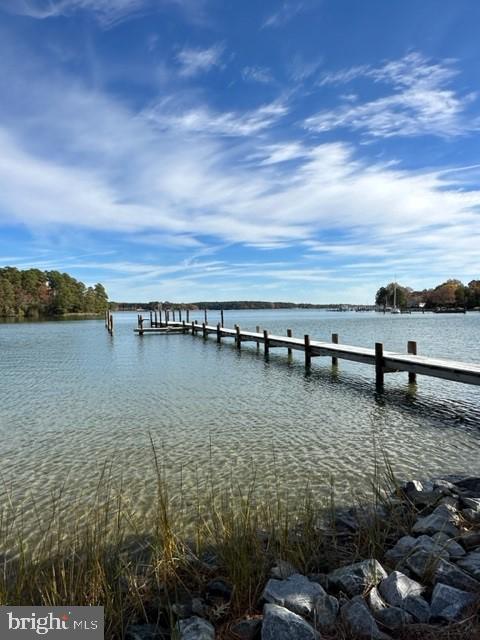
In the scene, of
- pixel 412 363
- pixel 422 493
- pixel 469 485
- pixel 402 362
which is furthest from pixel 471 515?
pixel 402 362

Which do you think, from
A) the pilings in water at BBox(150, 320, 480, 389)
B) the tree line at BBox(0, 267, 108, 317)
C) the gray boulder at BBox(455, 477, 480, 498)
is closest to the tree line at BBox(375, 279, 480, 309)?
the tree line at BBox(0, 267, 108, 317)

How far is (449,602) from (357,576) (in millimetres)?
667

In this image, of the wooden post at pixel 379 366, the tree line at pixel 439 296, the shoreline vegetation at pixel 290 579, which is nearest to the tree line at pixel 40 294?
the tree line at pixel 439 296

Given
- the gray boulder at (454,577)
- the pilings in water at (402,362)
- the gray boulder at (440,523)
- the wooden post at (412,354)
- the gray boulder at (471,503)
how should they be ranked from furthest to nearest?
the wooden post at (412,354), the pilings in water at (402,362), the gray boulder at (471,503), the gray boulder at (440,523), the gray boulder at (454,577)

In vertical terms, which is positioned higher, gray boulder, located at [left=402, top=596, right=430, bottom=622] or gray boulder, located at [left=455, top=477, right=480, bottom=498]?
gray boulder, located at [left=402, top=596, right=430, bottom=622]

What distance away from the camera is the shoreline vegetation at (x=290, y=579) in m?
3.17

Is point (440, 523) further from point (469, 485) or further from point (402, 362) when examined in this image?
point (402, 362)

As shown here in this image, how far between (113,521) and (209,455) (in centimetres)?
277

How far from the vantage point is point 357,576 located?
3621mm

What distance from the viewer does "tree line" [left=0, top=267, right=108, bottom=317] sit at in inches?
4198

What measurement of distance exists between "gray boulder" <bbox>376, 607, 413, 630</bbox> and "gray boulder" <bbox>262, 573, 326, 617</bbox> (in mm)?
423

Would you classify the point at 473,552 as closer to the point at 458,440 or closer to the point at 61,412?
the point at 458,440

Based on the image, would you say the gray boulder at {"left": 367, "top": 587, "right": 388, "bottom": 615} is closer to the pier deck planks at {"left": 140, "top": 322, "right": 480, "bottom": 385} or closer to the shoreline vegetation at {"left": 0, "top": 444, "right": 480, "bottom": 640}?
the shoreline vegetation at {"left": 0, "top": 444, "right": 480, "bottom": 640}

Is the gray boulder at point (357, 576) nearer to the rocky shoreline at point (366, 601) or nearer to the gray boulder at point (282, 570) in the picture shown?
the rocky shoreline at point (366, 601)
